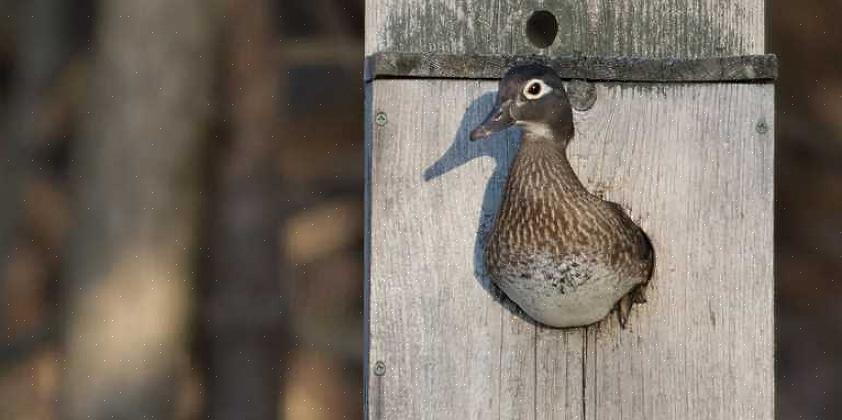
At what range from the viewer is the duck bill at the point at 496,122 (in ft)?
13.3

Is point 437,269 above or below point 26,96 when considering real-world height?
below

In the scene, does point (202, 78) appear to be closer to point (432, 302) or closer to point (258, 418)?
point (258, 418)

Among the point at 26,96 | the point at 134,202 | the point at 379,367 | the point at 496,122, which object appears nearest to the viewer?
the point at 496,122

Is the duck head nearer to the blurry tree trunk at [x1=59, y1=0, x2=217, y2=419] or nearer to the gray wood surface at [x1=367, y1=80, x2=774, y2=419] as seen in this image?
the gray wood surface at [x1=367, y1=80, x2=774, y2=419]

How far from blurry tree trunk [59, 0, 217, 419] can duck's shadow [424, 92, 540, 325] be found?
1350 mm

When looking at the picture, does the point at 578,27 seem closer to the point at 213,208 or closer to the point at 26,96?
the point at 213,208

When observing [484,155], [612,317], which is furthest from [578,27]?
[612,317]

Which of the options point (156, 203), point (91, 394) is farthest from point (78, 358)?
point (156, 203)

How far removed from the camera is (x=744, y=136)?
4332 millimetres

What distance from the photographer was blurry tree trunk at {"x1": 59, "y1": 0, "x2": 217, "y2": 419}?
17.9ft

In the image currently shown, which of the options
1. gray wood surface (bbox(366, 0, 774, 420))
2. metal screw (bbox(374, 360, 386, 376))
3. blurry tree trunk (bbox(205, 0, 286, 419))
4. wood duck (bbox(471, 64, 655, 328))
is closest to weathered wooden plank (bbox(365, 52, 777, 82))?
gray wood surface (bbox(366, 0, 774, 420))

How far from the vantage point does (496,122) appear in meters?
4.06

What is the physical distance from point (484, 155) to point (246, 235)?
1.54 meters

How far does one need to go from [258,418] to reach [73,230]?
716mm
